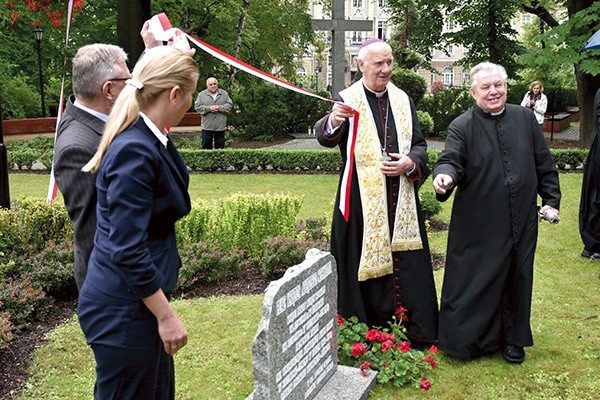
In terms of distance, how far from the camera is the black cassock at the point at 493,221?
464cm

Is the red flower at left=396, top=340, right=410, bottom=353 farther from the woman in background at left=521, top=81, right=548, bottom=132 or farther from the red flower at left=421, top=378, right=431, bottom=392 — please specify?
the woman in background at left=521, top=81, right=548, bottom=132

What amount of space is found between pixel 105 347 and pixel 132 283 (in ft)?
1.04

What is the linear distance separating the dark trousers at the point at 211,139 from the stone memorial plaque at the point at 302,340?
11.5 m

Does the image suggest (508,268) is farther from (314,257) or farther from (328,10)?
(328,10)

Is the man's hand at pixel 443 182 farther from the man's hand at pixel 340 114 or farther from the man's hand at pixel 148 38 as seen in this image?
the man's hand at pixel 148 38

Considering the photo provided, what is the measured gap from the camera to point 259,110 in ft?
69.3

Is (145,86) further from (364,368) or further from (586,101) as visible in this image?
(586,101)

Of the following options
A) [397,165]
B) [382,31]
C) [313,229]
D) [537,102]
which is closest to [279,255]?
[313,229]

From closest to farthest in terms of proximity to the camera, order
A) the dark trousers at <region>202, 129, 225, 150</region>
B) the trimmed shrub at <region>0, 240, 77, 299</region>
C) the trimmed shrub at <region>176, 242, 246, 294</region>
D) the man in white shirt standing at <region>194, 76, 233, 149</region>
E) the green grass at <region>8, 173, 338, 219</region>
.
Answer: the trimmed shrub at <region>0, 240, 77, 299</region>
the trimmed shrub at <region>176, 242, 246, 294</region>
the green grass at <region>8, 173, 338, 219</region>
the man in white shirt standing at <region>194, 76, 233, 149</region>
the dark trousers at <region>202, 129, 225, 150</region>

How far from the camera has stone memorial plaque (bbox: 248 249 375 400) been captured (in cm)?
340

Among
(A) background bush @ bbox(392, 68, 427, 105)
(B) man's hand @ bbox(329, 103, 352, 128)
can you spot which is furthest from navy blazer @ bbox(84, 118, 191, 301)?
(A) background bush @ bbox(392, 68, 427, 105)

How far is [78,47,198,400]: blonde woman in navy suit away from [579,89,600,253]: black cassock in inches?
245

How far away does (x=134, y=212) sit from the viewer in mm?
2373

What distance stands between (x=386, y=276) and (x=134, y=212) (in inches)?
113
